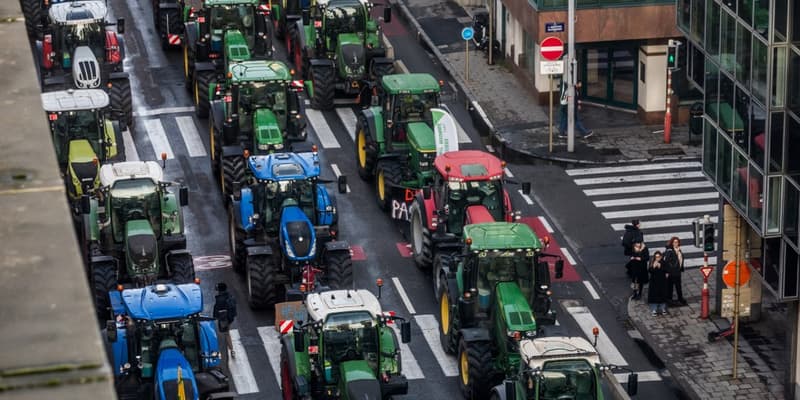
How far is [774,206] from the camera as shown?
3000 centimetres

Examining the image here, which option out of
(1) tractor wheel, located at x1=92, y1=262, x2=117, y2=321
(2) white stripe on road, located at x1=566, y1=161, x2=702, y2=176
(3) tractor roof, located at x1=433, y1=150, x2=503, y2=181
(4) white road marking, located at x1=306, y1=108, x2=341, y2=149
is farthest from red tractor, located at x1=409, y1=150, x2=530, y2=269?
(4) white road marking, located at x1=306, y1=108, x2=341, y2=149

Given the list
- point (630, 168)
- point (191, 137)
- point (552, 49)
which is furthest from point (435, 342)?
point (191, 137)

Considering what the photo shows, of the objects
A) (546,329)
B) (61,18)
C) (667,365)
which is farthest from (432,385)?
(61,18)

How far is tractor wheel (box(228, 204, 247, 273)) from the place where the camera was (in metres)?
37.3

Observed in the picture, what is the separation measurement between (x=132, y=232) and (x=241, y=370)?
4.20m

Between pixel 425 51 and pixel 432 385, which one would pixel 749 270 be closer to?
pixel 432 385

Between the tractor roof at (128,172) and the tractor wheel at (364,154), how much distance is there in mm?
9091

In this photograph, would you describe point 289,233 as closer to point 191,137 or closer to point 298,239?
point 298,239

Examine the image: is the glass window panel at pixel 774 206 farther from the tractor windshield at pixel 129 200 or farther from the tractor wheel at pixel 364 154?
the tractor wheel at pixel 364 154

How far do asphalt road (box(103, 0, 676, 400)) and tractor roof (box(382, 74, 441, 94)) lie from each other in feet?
12.4

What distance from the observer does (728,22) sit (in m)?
31.4

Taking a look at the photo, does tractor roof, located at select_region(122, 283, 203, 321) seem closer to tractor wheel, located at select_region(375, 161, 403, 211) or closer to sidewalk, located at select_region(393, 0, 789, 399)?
sidewalk, located at select_region(393, 0, 789, 399)

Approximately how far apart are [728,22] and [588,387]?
31.3 ft

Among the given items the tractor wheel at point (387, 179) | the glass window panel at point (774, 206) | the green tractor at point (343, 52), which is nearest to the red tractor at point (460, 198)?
the tractor wheel at point (387, 179)
